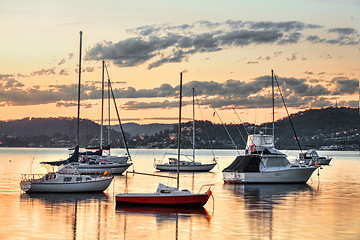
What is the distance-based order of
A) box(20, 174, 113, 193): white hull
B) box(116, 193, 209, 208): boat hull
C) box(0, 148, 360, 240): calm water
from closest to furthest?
box(0, 148, 360, 240): calm water → box(116, 193, 209, 208): boat hull → box(20, 174, 113, 193): white hull

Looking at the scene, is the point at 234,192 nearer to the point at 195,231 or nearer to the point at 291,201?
the point at 291,201

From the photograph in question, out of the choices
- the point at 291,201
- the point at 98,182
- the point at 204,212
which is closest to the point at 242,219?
the point at 204,212

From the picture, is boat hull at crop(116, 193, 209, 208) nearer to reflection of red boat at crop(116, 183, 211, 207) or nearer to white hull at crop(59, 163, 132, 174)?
reflection of red boat at crop(116, 183, 211, 207)

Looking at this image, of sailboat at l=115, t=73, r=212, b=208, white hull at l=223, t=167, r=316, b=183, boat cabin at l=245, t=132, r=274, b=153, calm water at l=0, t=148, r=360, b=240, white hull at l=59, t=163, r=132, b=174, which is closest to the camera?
calm water at l=0, t=148, r=360, b=240

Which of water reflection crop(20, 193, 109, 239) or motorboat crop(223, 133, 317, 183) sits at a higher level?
motorboat crop(223, 133, 317, 183)

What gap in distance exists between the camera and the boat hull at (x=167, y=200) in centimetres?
3953

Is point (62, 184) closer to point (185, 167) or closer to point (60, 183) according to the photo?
point (60, 183)

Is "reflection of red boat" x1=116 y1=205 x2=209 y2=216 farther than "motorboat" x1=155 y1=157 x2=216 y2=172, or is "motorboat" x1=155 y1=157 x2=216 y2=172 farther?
"motorboat" x1=155 y1=157 x2=216 y2=172

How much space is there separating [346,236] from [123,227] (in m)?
12.9

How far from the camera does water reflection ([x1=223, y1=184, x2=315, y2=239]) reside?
34438 millimetres

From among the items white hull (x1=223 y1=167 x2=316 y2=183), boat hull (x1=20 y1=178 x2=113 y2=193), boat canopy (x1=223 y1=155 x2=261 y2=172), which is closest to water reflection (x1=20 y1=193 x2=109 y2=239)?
boat hull (x1=20 y1=178 x2=113 y2=193)

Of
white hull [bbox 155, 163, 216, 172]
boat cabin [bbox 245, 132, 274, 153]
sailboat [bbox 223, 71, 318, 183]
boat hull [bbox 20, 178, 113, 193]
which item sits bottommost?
white hull [bbox 155, 163, 216, 172]

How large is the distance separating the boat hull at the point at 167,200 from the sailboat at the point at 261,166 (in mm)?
→ 23920

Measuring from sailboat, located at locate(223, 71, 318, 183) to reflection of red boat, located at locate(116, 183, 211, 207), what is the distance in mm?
23940
